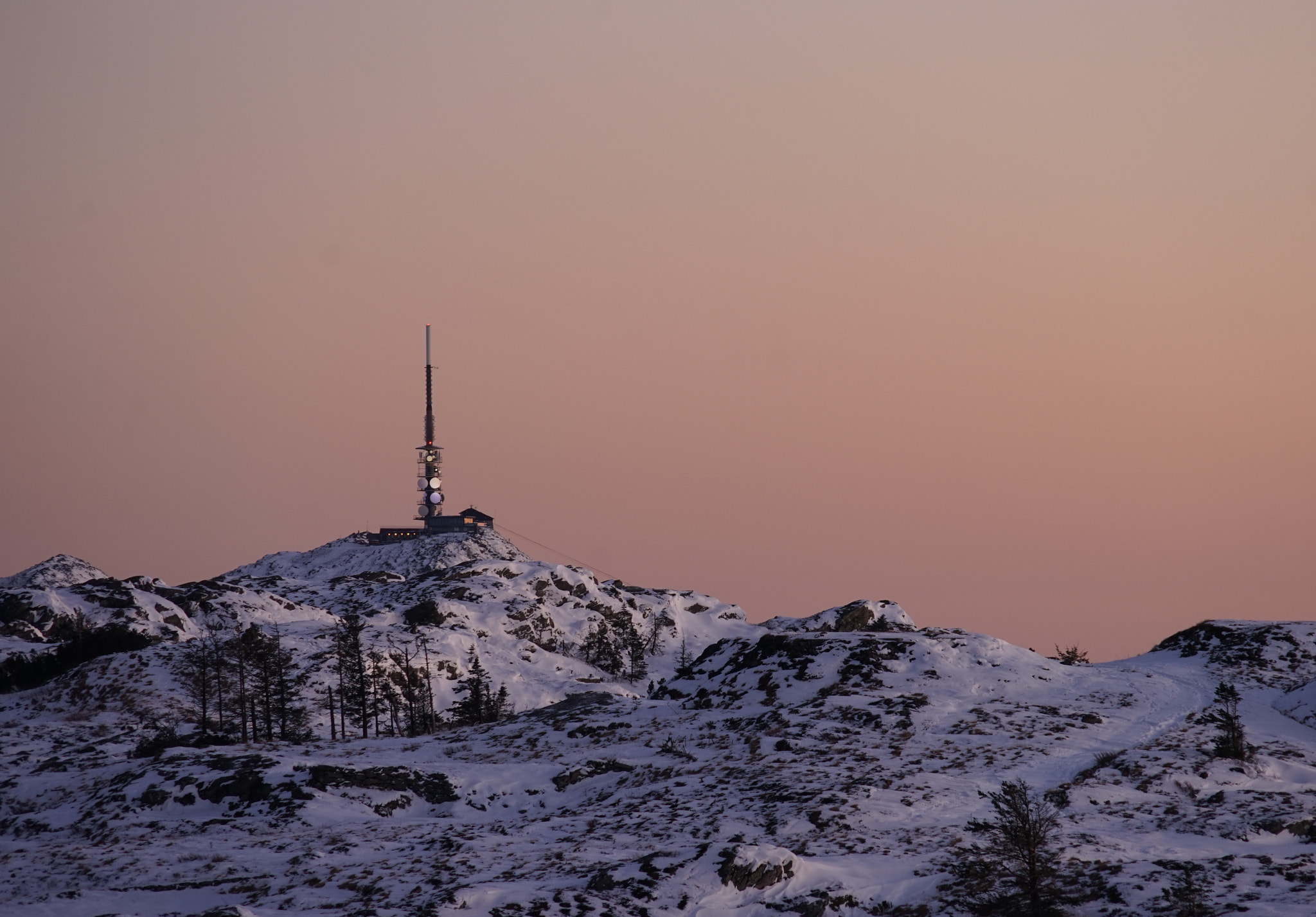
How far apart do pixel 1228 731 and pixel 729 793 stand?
21.9 meters

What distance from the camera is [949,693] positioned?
56.8m

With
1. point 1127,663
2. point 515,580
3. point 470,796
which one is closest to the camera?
point 470,796

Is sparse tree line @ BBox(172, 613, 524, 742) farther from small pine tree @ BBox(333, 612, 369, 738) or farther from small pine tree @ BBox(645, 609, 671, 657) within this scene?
small pine tree @ BBox(645, 609, 671, 657)

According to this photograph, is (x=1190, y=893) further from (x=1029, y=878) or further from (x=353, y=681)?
(x=353, y=681)

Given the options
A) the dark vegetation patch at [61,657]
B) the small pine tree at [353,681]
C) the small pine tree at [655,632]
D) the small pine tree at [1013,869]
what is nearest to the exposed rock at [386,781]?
the small pine tree at [1013,869]

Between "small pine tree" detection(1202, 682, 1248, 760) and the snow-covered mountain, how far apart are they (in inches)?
27.4

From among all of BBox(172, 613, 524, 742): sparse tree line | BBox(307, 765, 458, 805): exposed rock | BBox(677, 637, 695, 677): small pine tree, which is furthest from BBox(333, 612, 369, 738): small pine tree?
BBox(677, 637, 695, 677): small pine tree

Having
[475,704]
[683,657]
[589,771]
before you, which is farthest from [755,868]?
[683,657]

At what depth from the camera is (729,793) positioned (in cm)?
4131

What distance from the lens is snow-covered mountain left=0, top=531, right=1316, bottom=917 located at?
29.2m

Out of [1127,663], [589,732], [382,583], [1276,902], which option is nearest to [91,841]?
[589,732]

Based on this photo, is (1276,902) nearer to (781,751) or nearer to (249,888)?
(781,751)

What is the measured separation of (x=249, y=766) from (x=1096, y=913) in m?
36.4

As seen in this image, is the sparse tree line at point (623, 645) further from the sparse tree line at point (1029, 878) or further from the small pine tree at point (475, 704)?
the sparse tree line at point (1029, 878)
